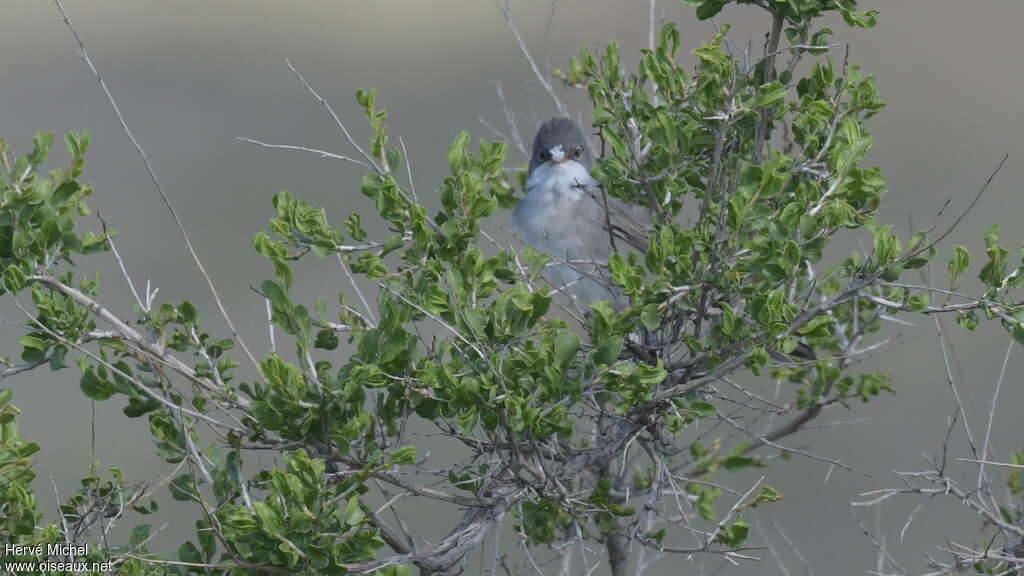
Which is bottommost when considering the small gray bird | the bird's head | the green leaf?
the green leaf

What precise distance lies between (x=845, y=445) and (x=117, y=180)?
930 cm

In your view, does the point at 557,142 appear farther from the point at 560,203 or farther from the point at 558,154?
the point at 560,203

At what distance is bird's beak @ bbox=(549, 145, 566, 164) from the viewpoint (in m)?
6.43

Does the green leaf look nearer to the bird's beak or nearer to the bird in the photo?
the bird

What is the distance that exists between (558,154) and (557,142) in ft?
0.19

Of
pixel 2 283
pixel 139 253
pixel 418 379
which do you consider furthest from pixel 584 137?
pixel 139 253

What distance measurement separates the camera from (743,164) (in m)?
4.00

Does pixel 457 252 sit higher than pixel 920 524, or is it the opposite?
pixel 457 252

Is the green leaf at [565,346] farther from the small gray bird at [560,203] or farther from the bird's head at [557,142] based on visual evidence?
the bird's head at [557,142]

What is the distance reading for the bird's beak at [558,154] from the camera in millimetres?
6426

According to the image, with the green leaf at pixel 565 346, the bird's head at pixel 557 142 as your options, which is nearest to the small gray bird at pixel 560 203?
the bird's head at pixel 557 142

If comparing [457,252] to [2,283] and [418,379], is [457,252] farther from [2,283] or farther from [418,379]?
[2,283]

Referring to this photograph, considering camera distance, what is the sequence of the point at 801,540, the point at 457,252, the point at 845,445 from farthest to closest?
1. the point at 845,445
2. the point at 801,540
3. the point at 457,252

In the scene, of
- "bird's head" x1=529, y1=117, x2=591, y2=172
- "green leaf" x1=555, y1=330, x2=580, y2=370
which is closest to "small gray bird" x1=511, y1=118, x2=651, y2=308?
"bird's head" x1=529, y1=117, x2=591, y2=172
